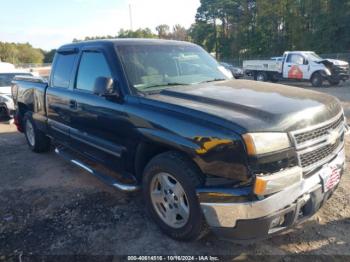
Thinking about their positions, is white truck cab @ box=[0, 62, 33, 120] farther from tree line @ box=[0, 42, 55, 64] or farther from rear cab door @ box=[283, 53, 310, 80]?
tree line @ box=[0, 42, 55, 64]

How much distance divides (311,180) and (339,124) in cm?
91

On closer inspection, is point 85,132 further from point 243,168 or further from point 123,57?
Result: point 243,168

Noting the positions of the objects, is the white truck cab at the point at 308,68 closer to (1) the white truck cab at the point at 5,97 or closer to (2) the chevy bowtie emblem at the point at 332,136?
(1) the white truck cab at the point at 5,97

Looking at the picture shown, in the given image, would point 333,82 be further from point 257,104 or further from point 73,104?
point 257,104

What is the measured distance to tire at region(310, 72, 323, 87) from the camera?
17.6 meters

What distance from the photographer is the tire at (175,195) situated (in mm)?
2795

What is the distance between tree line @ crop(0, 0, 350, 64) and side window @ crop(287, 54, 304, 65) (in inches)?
546

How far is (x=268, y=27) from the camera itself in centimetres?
4378

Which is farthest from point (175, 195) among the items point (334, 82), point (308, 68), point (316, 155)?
point (334, 82)

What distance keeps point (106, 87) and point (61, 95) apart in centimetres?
154

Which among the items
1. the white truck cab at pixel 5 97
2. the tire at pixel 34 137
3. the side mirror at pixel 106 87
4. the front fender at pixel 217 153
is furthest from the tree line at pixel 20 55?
the front fender at pixel 217 153

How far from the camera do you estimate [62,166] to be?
559cm

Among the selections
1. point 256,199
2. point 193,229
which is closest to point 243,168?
point 256,199

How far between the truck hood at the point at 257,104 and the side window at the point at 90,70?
0.86 meters
